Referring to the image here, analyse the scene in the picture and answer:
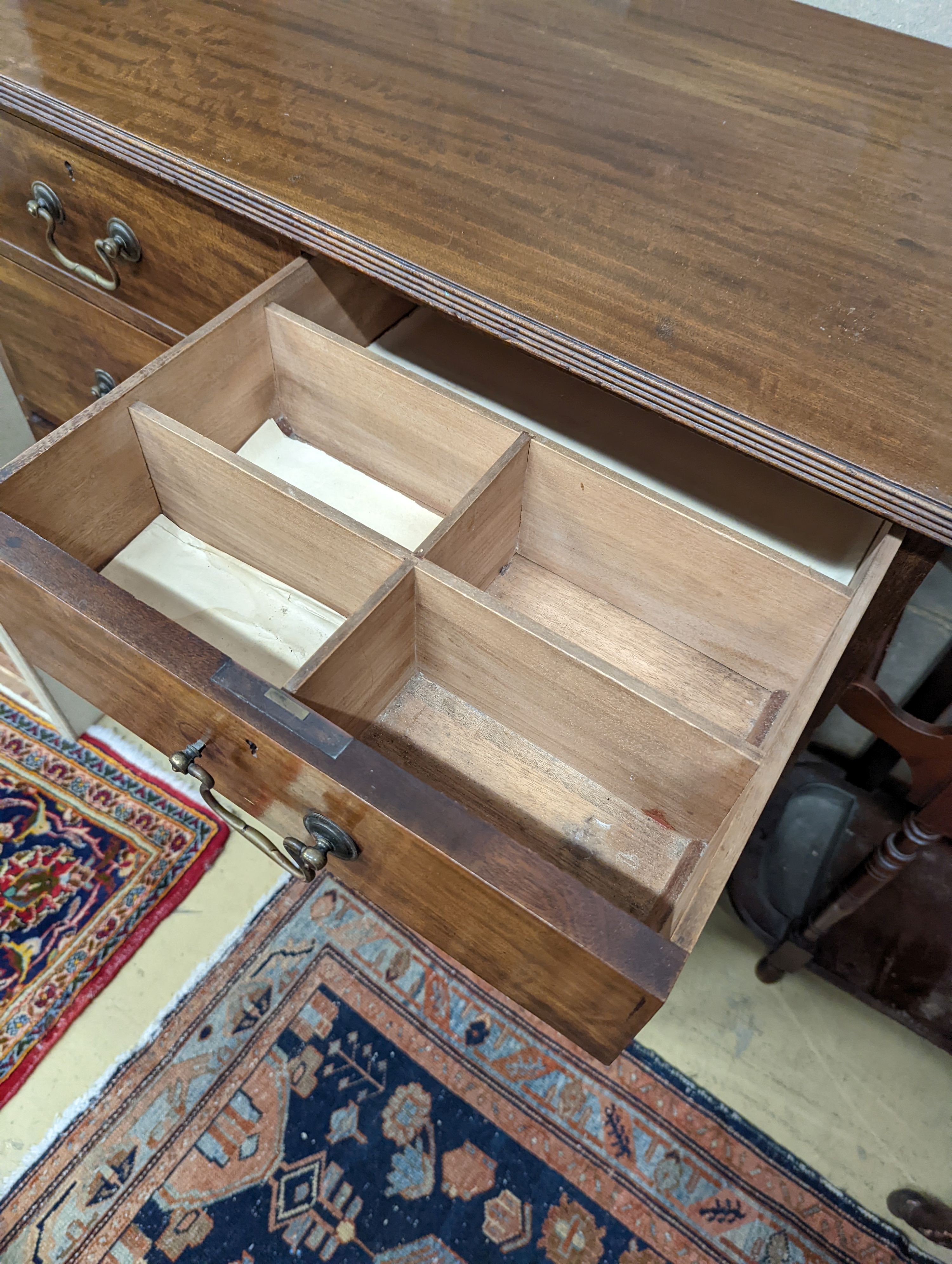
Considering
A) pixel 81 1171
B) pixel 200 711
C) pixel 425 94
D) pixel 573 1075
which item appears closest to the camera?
pixel 200 711

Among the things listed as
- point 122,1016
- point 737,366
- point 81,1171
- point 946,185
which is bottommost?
point 81,1171

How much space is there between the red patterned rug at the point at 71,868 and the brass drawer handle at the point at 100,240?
640 mm

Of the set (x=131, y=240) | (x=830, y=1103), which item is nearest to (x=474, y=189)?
(x=131, y=240)

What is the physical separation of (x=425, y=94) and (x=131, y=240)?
0.31 m

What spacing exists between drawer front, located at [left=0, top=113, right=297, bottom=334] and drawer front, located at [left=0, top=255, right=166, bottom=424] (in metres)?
0.05

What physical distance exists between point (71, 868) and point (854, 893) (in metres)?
0.95

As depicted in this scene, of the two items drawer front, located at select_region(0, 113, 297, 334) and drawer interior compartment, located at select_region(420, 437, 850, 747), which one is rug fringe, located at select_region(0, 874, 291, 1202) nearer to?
drawer interior compartment, located at select_region(420, 437, 850, 747)

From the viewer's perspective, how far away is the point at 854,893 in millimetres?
892

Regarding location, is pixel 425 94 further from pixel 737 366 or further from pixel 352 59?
pixel 737 366

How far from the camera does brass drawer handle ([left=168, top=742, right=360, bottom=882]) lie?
0.55m

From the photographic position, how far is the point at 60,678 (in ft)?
2.24

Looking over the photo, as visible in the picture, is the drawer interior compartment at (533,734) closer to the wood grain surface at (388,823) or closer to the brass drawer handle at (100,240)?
the wood grain surface at (388,823)

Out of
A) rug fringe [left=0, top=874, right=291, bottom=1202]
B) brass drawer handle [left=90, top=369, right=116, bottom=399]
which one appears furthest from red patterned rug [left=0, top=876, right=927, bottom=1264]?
brass drawer handle [left=90, top=369, right=116, bottom=399]

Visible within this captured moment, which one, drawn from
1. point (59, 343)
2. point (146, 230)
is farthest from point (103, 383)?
point (146, 230)
